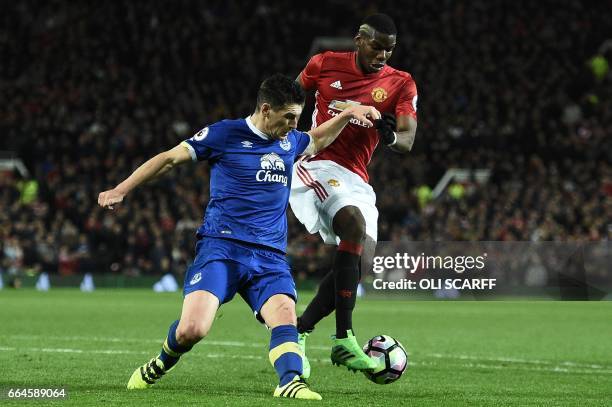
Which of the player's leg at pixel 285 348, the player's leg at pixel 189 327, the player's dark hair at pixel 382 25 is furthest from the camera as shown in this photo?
the player's dark hair at pixel 382 25

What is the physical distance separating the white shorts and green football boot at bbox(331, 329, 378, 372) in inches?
36.4

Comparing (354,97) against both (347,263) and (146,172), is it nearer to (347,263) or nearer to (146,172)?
(347,263)

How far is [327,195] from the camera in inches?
344

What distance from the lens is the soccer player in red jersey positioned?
8547 mm

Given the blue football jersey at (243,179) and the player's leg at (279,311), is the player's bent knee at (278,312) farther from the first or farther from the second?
the blue football jersey at (243,179)

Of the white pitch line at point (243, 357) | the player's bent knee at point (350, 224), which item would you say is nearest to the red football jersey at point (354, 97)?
the player's bent knee at point (350, 224)

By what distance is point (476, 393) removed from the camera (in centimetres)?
759

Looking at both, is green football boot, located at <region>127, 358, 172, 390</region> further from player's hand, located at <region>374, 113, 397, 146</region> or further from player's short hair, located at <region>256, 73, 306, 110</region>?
player's hand, located at <region>374, 113, 397, 146</region>

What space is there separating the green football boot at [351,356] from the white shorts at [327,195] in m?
0.92

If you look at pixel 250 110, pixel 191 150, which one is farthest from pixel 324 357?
pixel 250 110

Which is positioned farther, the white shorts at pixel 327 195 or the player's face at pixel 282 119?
the white shorts at pixel 327 195

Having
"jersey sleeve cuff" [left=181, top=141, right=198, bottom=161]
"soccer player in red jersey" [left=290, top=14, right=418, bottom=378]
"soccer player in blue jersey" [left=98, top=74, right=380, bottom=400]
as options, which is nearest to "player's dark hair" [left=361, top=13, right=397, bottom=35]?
"soccer player in red jersey" [left=290, top=14, right=418, bottom=378]

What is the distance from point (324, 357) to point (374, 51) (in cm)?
319

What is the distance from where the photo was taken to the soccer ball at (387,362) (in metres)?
7.91
